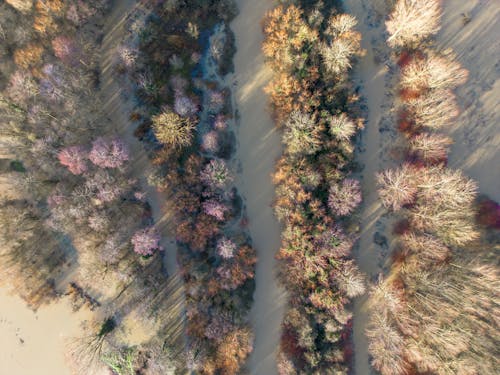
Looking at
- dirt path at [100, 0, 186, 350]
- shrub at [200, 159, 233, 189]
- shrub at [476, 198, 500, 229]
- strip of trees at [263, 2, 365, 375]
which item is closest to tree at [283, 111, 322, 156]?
strip of trees at [263, 2, 365, 375]

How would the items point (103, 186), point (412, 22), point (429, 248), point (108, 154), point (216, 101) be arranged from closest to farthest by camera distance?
point (103, 186) < point (108, 154) < point (429, 248) < point (412, 22) < point (216, 101)

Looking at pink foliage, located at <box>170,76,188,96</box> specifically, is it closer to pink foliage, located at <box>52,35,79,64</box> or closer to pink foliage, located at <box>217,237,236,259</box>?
pink foliage, located at <box>52,35,79,64</box>

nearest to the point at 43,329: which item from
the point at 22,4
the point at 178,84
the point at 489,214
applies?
the point at 178,84

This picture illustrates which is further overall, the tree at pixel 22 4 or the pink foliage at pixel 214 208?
the pink foliage at pixel 214 208

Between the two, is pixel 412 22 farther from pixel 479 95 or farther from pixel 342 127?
pixel 342 127

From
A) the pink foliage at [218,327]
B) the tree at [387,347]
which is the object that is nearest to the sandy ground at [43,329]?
the pink foliage at [218,327]

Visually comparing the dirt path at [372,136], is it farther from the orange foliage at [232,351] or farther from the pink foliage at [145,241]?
the pink foliage at [145,241]

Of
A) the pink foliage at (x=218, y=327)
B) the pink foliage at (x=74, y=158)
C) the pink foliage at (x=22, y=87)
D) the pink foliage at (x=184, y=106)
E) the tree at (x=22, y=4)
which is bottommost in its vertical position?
the pink foliage at (x=218, y=327)
